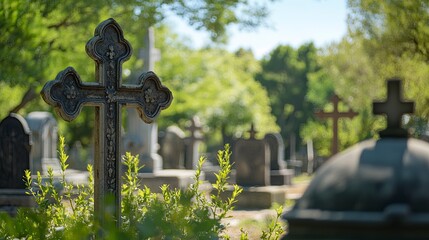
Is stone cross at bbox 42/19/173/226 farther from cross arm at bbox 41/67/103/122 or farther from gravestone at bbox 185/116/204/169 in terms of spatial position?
gravestone at bbox 185/116/204/169

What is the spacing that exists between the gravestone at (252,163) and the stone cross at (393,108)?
16.4 meters

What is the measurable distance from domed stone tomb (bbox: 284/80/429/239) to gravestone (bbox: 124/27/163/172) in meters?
17.4

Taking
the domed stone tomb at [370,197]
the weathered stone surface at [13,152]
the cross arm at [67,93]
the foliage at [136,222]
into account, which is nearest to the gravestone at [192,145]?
the weathered stone surface at [13,152]

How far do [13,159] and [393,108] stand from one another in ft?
32.3

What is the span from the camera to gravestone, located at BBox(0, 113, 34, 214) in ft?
40.0

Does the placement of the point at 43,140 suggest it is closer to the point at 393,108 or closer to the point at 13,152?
the point at 13,152

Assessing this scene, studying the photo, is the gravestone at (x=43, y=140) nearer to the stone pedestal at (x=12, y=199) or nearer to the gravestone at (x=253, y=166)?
the gravestone at (x=253, y=166)

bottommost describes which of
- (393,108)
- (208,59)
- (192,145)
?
(192,145)

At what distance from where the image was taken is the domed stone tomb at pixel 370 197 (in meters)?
2.72

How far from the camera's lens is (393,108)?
10.2 feet

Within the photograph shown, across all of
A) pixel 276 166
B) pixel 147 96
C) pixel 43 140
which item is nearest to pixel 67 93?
pixel 147 96

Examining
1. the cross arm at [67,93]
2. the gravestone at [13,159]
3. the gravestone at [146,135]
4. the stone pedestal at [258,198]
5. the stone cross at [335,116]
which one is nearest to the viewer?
the cross arm at [67,93]

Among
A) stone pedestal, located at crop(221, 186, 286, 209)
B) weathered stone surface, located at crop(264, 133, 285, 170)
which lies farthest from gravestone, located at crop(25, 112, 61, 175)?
stone pedestal, located at crop(221, 186, 286, 209)

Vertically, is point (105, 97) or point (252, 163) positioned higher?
point (105, 97)
